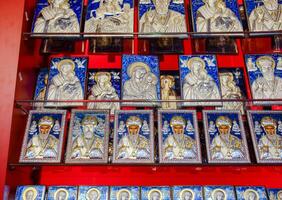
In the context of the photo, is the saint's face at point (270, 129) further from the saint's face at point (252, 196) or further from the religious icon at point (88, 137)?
the religious icon at point (88, 137)

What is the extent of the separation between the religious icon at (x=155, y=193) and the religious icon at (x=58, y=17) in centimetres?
95

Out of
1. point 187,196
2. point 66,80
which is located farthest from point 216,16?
point 187,196

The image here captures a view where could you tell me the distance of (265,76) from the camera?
1.97 m

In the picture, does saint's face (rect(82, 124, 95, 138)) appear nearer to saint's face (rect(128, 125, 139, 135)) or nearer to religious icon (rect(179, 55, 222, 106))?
saint's face (rect(128, 125, 139, 135))

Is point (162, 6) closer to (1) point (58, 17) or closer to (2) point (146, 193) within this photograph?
(1) point (58, 17)

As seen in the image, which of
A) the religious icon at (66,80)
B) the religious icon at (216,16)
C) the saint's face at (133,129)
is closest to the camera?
the saint's face at (133,129)

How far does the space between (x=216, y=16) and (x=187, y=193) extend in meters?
1.06

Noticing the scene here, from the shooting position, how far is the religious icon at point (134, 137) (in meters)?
1.71

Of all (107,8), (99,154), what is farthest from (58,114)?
(107,8)

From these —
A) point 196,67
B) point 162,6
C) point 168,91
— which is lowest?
point 168,91

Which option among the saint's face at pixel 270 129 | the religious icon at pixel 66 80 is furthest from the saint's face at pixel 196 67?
the religious icon at pixel 66 80

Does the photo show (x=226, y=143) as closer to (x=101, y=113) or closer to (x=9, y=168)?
(x=101, y=113)

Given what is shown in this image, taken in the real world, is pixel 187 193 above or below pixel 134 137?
below

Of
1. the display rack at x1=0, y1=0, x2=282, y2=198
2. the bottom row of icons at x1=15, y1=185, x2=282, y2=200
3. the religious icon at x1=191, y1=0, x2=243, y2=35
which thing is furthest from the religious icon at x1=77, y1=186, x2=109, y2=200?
the religious icon at x1=191, y1=0, x2=243, y2=35
